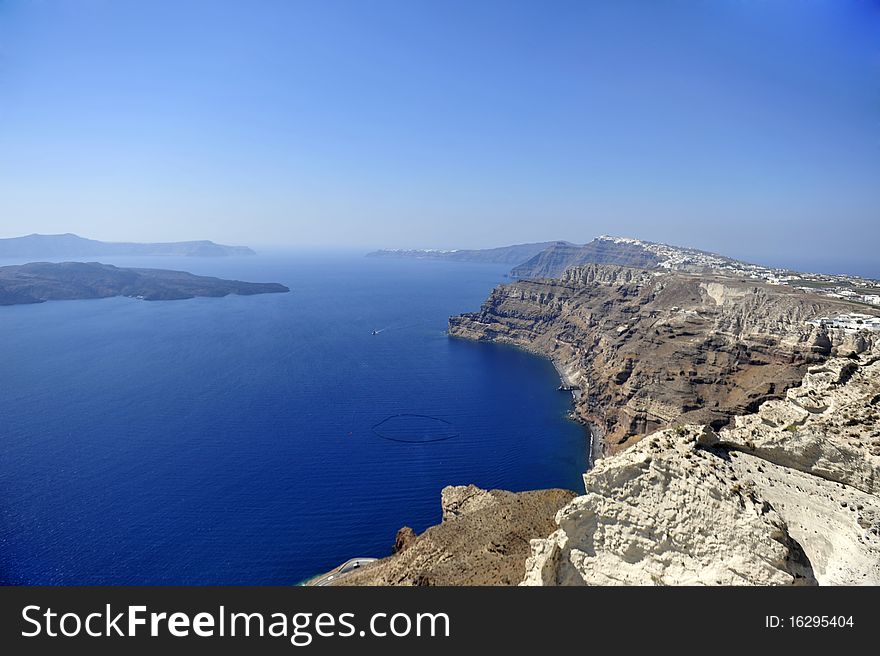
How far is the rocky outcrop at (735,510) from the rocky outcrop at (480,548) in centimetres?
609

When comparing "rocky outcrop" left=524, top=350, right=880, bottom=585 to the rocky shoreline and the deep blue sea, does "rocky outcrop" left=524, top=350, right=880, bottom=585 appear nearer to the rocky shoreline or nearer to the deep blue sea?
the rocky shoreline

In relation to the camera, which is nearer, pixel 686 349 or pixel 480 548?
pixel 480 548

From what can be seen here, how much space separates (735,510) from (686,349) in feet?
188

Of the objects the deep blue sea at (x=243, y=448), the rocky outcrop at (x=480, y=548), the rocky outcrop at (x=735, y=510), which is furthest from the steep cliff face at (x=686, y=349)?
the rocky outcrop at (x=735, y=510)

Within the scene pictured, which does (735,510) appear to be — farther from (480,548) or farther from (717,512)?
(480,548)

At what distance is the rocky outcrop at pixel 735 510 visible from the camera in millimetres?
12500

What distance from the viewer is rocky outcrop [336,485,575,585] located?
20.9 metres

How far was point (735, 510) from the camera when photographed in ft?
42.7

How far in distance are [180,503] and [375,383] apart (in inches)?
1660

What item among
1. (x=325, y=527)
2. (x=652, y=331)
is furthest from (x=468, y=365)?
(x=325, y=527)

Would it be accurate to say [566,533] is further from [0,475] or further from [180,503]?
[0,475]

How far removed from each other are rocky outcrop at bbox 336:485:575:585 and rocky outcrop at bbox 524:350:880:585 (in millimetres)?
6092

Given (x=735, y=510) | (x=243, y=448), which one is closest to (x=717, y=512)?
(x=735, y=510)

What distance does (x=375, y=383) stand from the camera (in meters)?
84.1
